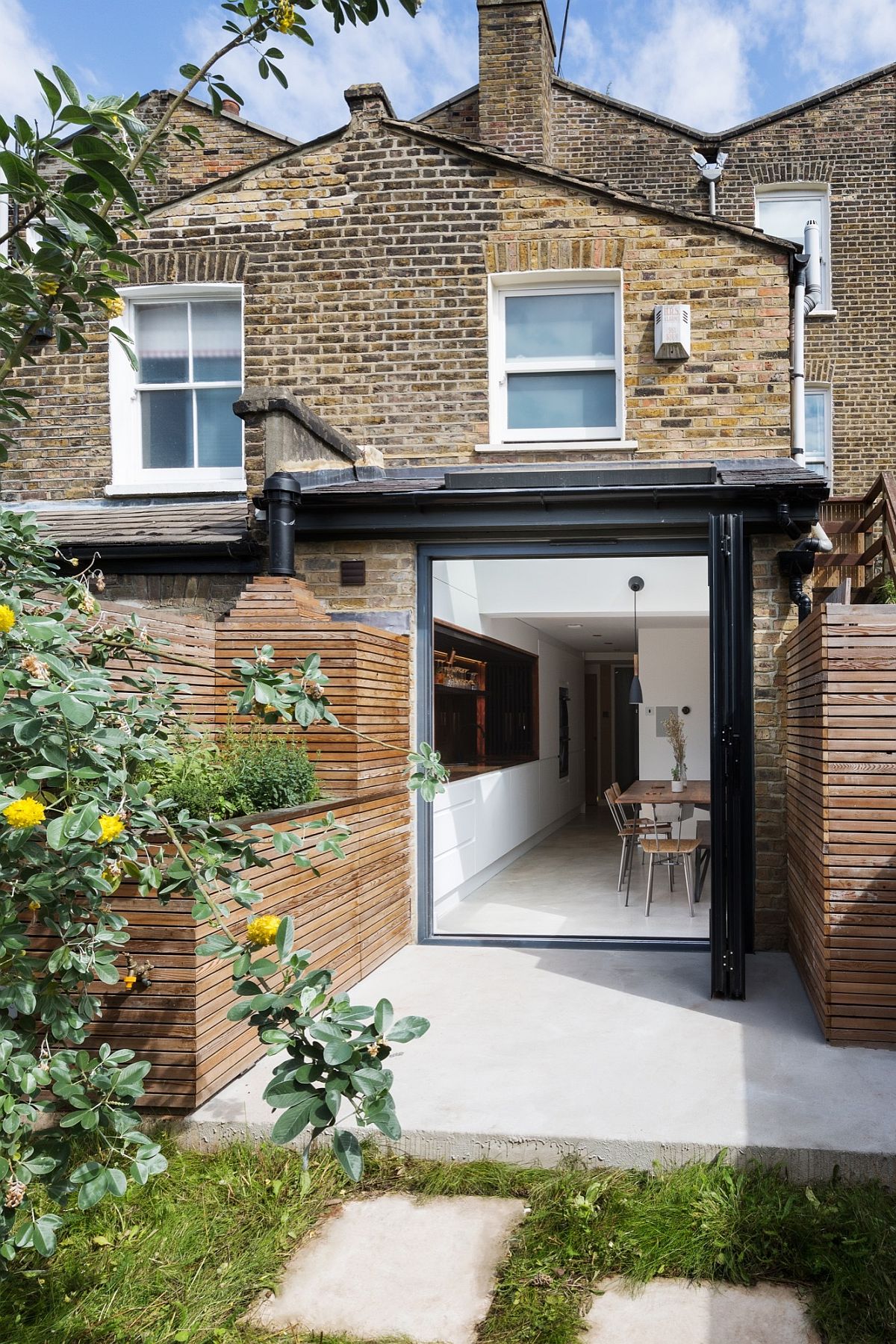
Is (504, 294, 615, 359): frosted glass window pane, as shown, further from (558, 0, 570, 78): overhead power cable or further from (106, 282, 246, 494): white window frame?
(558, 0, 570, 78): overhead power cable

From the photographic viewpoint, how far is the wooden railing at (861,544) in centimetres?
708

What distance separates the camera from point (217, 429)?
7891 mm

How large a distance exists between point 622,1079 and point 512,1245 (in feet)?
3.79

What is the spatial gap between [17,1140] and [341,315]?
6.42 m

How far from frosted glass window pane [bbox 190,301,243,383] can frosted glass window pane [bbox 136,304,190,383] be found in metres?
0.09

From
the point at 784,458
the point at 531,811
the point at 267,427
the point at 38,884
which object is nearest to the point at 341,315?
the point at 267,427

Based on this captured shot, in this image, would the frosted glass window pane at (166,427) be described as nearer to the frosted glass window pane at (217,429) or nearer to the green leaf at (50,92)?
the frosted glass window pane at (217,429)

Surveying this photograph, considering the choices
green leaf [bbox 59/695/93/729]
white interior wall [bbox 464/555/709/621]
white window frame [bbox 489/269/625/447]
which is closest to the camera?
green leaf [bbox 59/695/93/729]

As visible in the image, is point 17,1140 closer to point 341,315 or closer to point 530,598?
point 341,315

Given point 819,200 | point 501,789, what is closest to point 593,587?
point 501,789

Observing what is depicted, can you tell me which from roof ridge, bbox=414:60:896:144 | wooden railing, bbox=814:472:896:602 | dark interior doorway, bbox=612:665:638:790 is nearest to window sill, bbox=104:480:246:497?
wooden railing, bbox=814:472:896:602

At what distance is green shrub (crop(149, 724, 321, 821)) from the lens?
15.3 feet

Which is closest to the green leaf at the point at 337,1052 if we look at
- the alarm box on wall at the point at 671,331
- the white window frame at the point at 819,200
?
the alarm box on wall at the point at 671,331

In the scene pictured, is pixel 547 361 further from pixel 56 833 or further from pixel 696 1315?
pixel 56 833
